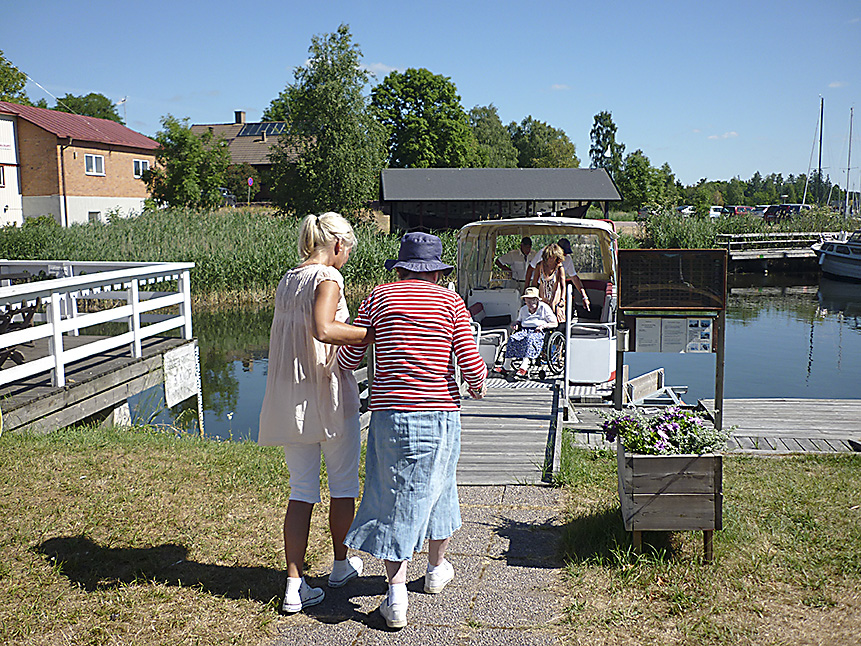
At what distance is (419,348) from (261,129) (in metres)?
79.6

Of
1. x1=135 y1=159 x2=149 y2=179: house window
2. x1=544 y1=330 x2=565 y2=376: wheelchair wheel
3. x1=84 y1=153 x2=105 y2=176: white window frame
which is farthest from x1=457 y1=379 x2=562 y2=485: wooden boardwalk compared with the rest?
x1=135 y1=159 x2=149 y2=179: house window

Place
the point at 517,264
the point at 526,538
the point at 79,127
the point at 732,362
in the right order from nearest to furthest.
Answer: the point at 526,538
the point at 517,264
the point at 732,362
the point at 79,127

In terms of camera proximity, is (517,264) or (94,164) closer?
(517,264)

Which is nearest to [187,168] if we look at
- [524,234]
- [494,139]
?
[524,234]

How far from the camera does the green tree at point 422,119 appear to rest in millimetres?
64562

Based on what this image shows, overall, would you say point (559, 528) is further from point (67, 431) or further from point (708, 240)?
point (708, 240)

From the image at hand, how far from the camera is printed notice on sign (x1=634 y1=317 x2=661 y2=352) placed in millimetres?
7559

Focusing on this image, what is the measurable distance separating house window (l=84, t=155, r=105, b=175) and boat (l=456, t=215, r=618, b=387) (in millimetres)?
37093

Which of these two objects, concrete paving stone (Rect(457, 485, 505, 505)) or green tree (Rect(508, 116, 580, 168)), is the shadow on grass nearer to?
concrete paving stone (Rect(457, 485, 505, 505))

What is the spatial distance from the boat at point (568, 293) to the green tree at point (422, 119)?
50750mm

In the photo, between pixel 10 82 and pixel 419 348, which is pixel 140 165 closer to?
pixel 10 82

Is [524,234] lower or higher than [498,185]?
lower

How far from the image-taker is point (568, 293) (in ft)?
35.8

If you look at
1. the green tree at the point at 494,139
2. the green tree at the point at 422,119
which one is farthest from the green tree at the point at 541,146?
the green tree at the point at 422,119
